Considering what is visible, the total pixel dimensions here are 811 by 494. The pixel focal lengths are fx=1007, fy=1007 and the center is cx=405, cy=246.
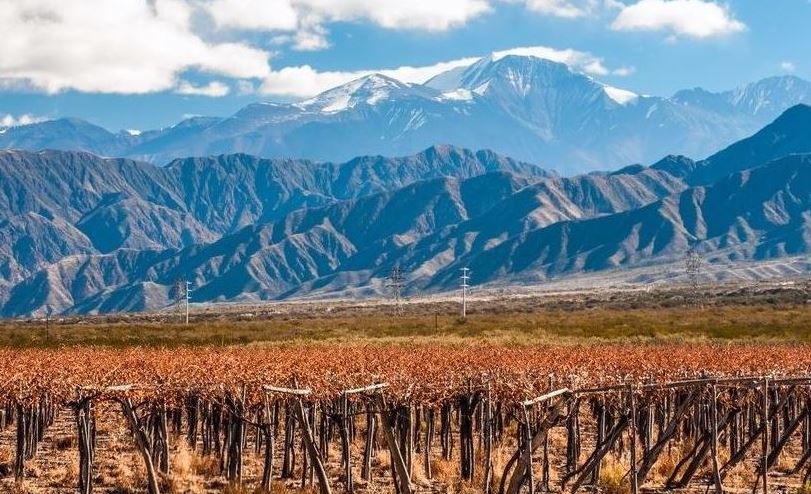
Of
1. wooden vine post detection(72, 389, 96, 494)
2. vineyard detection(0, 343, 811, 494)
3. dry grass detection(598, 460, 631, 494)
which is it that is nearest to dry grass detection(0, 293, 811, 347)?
vineyard detection(0, 343, 811, 494)

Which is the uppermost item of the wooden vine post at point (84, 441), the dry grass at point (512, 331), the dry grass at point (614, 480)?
the wooden vine post at point (84, 441)

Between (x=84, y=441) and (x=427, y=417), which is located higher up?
(x=84, y=441)

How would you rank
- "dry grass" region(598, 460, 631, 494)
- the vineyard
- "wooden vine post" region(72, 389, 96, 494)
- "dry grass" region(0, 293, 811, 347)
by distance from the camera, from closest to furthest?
"wooden vine post" region(72, 389, 96, 494)
the vineyard
"dry grass" region(598, 460, 631, 494)
"dry grass" region(0, 293, 811, 347)

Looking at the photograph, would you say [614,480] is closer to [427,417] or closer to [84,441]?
[427,417]

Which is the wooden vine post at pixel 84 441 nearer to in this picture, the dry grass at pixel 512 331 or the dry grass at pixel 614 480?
the dry grass at pixel 614 480

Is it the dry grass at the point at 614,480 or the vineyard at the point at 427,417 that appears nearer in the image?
the vineyard at the point at 427,417

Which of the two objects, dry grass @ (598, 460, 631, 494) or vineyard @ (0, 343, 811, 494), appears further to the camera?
dry grass @ (598, 460, 631, 494)

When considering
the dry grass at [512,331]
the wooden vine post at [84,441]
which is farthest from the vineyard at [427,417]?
the dry grass at [512,331]

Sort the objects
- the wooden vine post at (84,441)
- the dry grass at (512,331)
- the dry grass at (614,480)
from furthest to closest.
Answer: the dry grass at (512,331), the dry grass at (614,480), the wooden vine post at (84,441)

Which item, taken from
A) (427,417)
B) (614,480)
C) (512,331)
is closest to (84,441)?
(427,417)

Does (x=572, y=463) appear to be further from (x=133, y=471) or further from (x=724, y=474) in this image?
(x=133, y=471)

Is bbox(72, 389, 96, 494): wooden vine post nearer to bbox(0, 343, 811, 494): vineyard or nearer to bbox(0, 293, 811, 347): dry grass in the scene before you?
bbox(0, 343, 811, 494): vineyard

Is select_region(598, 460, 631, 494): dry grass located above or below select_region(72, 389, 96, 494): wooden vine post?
below

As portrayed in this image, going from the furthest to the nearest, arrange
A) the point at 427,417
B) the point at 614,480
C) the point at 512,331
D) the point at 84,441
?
the point at 512,331
the point at 427,417
the point at 614,480
the point at 84,441
